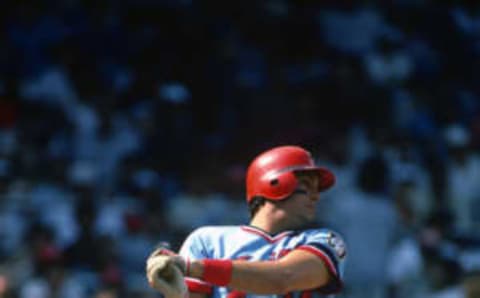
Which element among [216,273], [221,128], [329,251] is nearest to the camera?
Answer: [216,273]

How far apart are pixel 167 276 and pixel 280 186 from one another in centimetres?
66

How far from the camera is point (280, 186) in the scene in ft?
13.2

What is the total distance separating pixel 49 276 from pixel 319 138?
8.58ft

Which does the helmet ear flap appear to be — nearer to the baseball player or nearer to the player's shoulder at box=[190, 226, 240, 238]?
the baseball player

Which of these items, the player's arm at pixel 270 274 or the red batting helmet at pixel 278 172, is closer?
the player's arm at pixel 270 274

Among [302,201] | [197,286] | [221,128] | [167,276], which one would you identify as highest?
[221,128]

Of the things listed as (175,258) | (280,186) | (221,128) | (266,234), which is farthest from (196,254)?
(221,128)

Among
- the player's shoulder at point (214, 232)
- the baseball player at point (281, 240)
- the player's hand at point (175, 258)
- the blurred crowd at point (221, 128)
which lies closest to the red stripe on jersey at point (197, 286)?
the baseball player at point (281, 240)

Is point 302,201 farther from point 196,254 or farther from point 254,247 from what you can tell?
point 196,254

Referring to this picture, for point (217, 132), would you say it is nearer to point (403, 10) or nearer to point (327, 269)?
point (403, 10)

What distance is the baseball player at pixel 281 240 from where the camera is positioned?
3.77 meters

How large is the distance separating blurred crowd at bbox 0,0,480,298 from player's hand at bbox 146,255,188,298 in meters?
4.32

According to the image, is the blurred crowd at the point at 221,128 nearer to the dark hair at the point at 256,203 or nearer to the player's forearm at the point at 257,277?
the dark hair at the point at 256,203

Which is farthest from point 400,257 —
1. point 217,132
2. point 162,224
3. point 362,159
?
point 217,132
